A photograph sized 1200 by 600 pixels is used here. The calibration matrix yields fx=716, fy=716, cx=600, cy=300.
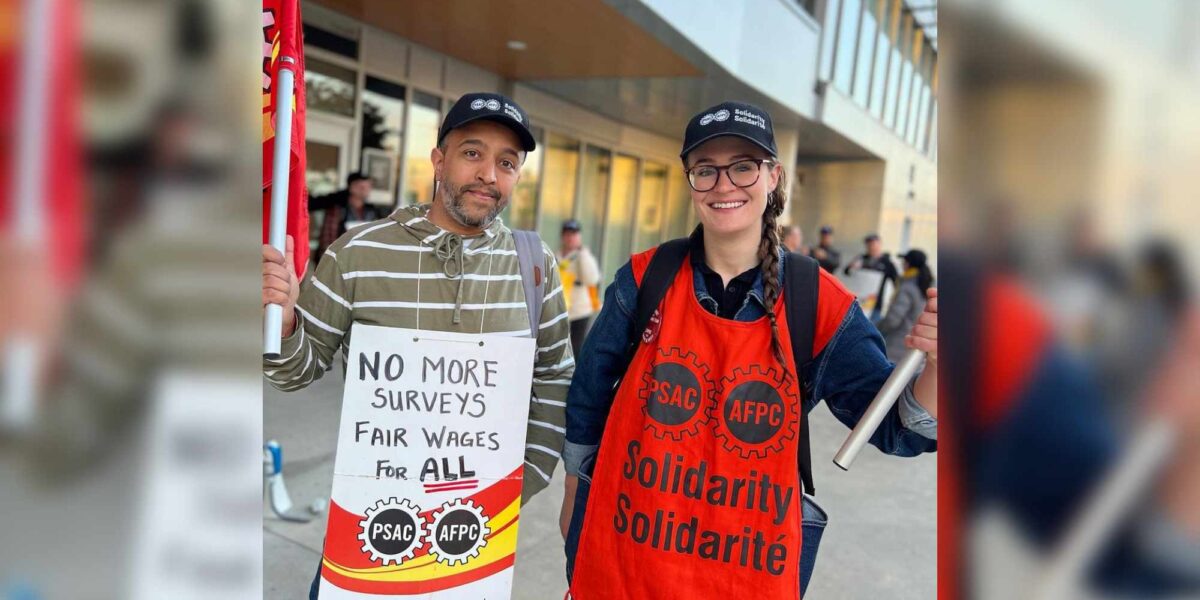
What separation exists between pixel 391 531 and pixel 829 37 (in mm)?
14314

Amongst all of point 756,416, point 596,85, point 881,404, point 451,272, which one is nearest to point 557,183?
point 596,85

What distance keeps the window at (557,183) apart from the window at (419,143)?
2.70 meters

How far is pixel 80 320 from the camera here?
45 cm

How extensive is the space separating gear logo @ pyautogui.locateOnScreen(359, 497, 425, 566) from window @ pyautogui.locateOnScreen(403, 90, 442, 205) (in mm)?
7710

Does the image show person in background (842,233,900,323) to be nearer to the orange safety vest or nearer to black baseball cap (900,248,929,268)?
black baseball cap (900,248,929,268)

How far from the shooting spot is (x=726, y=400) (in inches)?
62.7

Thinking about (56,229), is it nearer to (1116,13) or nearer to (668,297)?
(1116,13)

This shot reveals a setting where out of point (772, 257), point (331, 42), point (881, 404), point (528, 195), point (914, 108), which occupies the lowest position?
point (881, 404)

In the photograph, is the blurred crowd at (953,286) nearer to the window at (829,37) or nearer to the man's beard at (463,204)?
the man's beard at (463,204)

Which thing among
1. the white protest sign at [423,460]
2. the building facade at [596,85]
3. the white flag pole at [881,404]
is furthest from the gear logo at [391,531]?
the building facade at [596,85]

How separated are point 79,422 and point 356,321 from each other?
146 cm

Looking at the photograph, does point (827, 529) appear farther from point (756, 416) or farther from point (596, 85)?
point (596, 85)

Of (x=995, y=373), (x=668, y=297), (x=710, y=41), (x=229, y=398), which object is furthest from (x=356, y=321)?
(x=710, y=41)

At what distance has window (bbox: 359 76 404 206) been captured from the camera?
8.59 m
